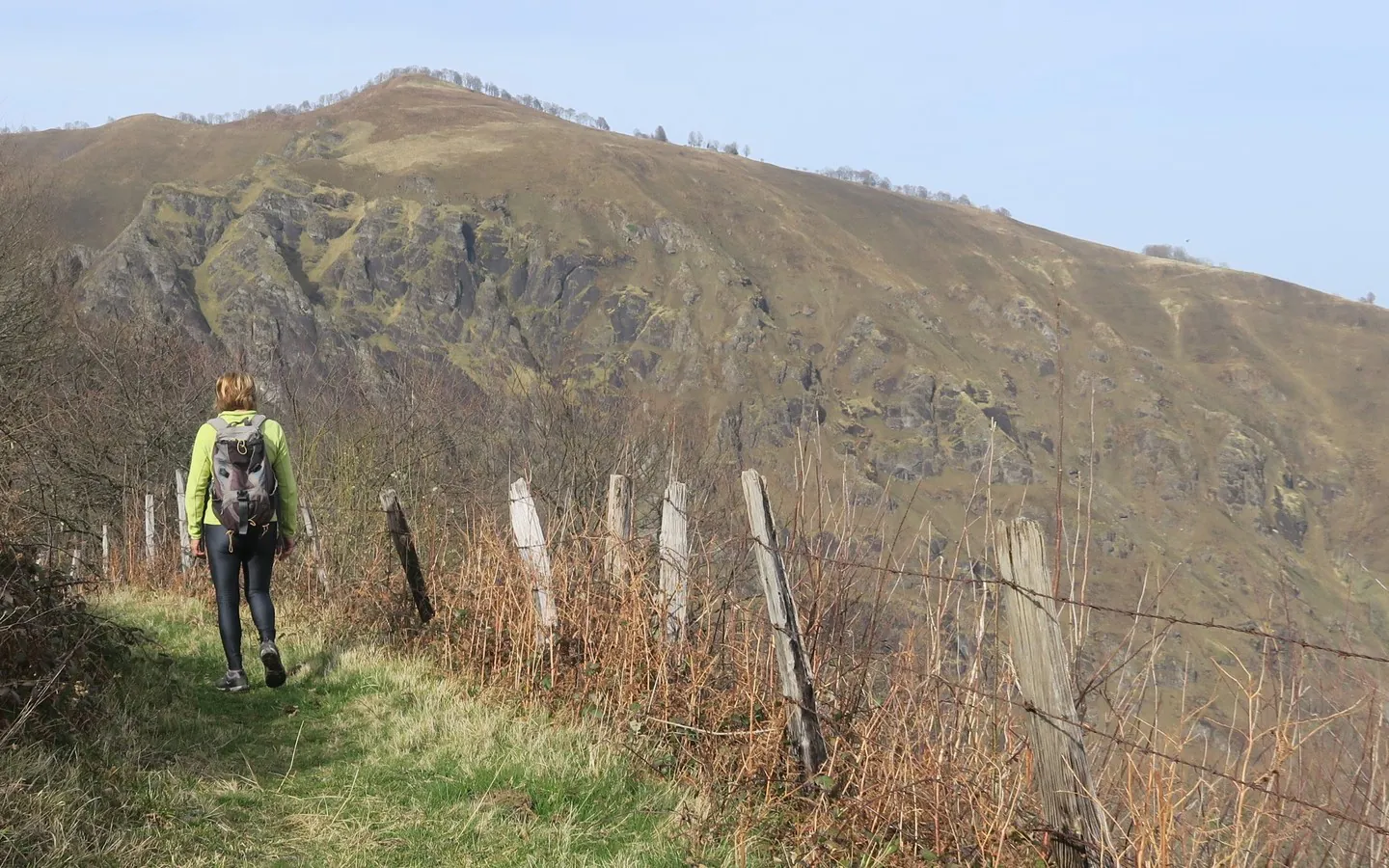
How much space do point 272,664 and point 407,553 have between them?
109 cm

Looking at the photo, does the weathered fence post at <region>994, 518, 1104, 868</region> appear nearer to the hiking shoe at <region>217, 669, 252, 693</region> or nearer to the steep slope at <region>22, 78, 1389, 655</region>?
the hiking shoe at <region>217, 669, 252, 693</region>

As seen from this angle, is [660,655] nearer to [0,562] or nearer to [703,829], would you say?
[703,829]

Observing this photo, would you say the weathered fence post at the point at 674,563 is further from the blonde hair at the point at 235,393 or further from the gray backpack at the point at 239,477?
the blonde hair at the point at 235,393

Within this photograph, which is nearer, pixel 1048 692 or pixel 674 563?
pixel 1048 692

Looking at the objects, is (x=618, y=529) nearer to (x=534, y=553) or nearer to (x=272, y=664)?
(x=534, y=553)

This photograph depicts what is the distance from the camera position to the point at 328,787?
4.15 metres

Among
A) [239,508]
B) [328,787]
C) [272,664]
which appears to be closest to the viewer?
[328,787]

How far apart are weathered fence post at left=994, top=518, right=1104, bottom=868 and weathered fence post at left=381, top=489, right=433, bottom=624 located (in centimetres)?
440

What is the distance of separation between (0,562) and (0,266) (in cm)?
2334

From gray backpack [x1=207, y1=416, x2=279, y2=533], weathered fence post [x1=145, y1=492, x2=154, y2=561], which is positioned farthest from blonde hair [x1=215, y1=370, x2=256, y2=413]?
weathered fence post [x1=145, y1=492, x2=154, y2=561]

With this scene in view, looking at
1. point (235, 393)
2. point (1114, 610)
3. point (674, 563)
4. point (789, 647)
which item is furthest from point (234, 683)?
point (1114, 610)

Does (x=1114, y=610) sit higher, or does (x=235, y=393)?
(x=235, y=393)

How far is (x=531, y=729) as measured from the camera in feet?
15.9

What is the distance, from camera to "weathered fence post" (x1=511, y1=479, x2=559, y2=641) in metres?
5.61
